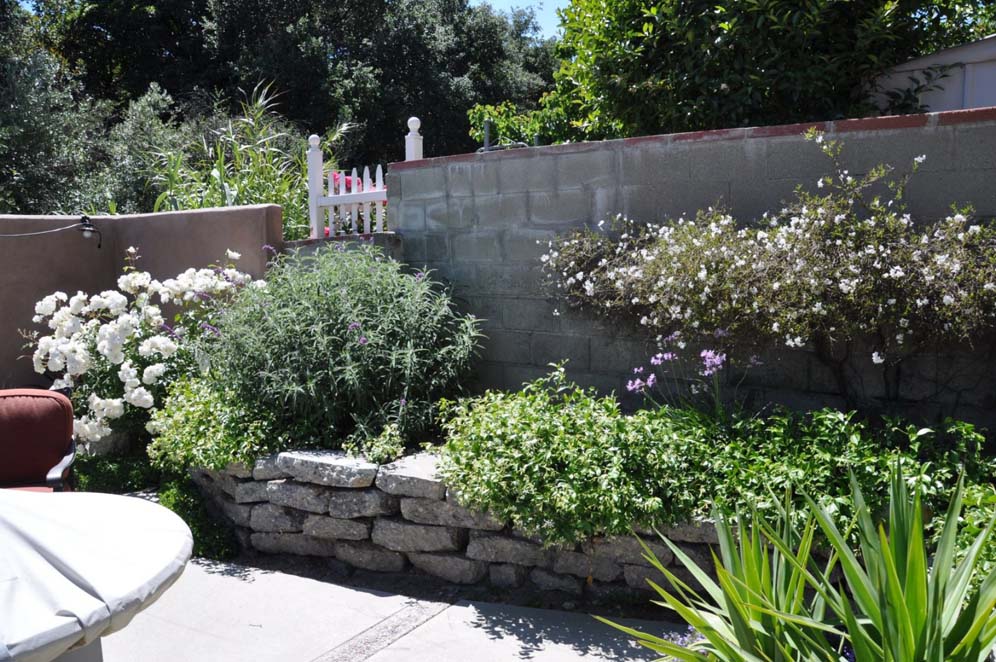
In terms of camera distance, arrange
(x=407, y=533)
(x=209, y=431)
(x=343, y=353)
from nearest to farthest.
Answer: (x=407, y=533), (x=343, y=353), (x=209, y=431)

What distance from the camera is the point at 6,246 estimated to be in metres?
6.93

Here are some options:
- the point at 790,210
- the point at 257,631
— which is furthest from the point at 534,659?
the point at 790,210

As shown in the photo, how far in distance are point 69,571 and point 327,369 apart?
2.87 m

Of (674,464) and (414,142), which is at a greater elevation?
(414,142)

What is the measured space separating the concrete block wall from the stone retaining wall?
119 centimetres

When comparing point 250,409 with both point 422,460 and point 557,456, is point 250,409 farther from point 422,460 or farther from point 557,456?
point 557,456

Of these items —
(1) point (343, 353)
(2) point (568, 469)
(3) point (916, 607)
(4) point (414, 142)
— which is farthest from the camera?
(4) point (414, 142)

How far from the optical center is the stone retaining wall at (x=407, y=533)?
4.00 metres

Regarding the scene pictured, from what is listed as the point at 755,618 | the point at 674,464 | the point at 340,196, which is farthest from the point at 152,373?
the point at 755,618

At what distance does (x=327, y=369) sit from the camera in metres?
4.95

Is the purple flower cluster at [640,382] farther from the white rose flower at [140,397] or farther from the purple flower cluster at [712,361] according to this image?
the white rose flower at [140,397]

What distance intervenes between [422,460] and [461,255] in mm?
1706

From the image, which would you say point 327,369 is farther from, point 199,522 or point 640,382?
point 640,382

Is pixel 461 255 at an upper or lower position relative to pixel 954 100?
lower
